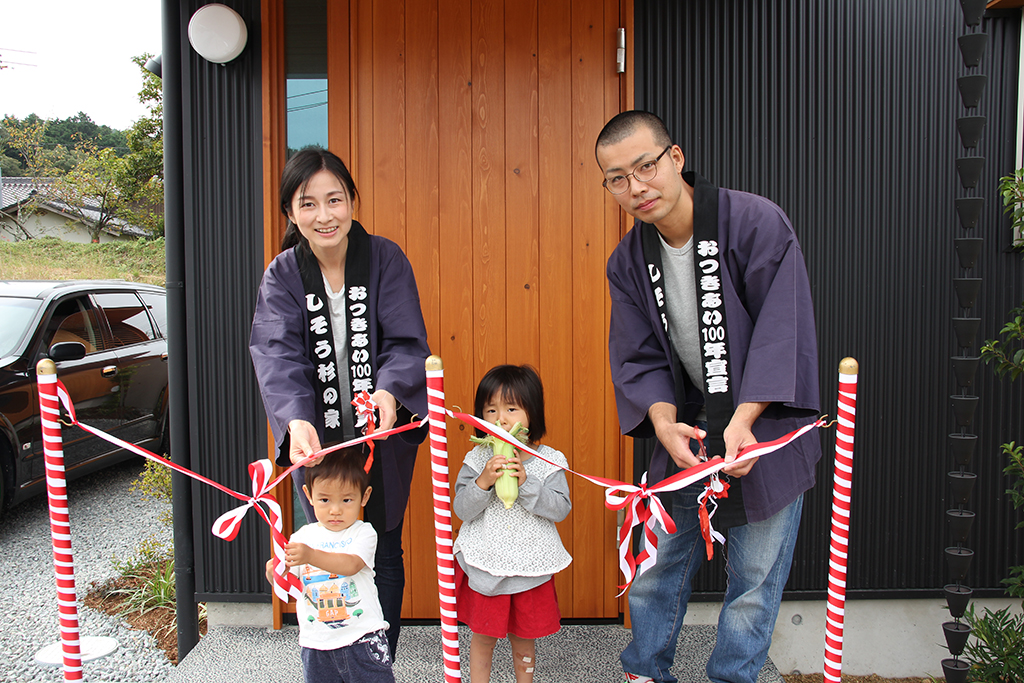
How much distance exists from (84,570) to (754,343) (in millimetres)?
4585

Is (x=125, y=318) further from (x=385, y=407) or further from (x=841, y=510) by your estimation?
(x=841, y=510)

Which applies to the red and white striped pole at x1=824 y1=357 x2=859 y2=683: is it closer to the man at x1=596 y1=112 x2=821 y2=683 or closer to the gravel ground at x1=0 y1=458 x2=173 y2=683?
the man at x1=596 y1=112 x2=821 y2=683

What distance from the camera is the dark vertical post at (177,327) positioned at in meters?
2.90

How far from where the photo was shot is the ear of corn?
82.0 inches

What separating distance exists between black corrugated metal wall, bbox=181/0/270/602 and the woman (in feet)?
3.01

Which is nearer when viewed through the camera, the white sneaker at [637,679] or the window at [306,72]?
the white sneaker at [637,679]

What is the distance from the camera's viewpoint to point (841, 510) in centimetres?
176

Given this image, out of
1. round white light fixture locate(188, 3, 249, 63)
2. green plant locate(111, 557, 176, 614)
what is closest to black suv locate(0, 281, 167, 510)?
green plant locate(111, 557, 176, 614)

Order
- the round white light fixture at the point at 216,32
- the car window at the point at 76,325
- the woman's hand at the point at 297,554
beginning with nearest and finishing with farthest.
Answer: the woman's hand at the point at 297,554, the round white light fixture at the point at 216,32, the car window at the point at 76,325

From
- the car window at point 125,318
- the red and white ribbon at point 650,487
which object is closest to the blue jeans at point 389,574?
the red and white ribbon at point 650,487

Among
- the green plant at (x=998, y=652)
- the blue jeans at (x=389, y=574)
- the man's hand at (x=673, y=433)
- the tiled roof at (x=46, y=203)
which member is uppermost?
the tiled roof at (x=46, y=203)

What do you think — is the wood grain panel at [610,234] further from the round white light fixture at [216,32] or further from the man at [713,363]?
the round white light fixture at [216,32]

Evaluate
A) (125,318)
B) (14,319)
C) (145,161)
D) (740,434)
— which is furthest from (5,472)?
(145,161)

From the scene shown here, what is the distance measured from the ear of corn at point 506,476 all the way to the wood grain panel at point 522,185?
0.89m
